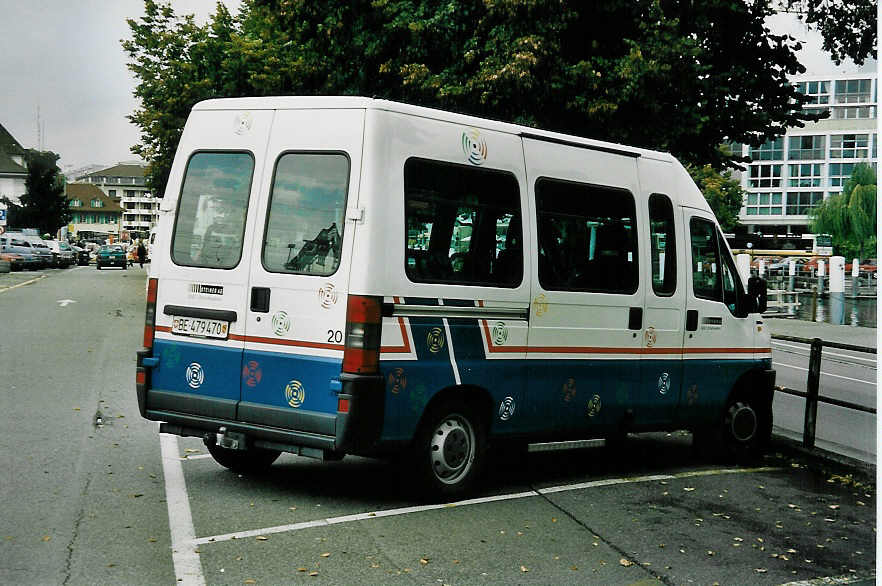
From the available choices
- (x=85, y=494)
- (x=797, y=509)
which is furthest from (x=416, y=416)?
(x=797, y=509)

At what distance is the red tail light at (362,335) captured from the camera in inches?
266

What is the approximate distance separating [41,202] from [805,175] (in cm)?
7909

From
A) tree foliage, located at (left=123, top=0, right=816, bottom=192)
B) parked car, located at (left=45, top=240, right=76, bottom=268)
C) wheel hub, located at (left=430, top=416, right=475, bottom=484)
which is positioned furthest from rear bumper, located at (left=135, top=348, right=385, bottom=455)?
parked car, located at (left=45, top=240, right=76, bottom=268)

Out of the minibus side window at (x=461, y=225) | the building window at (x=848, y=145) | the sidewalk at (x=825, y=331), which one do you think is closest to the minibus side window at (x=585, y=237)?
the minibus side window at (x=461, y=225)

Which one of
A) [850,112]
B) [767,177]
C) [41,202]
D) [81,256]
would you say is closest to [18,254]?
[81,256]

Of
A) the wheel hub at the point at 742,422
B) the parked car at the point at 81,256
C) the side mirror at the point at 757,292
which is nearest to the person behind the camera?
the side mirror at the point at 757,292

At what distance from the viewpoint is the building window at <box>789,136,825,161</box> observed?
4560 inches

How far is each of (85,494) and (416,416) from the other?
225 centimetres

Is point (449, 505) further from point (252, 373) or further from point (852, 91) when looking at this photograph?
point (852, 91)

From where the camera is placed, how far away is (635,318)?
8.75 m

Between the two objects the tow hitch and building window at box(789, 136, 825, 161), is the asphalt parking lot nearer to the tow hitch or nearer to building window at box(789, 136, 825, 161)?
the tow hitch

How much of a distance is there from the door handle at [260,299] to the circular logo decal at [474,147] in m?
1.63

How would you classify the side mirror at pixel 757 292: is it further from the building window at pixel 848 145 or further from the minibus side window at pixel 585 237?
the building window at pixel 848 145

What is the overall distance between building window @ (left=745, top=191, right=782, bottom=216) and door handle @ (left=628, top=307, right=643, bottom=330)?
379 feet
